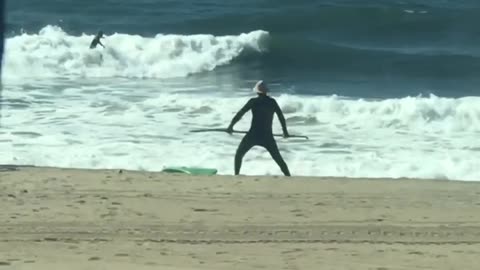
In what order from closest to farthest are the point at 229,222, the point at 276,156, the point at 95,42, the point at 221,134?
the point at 229,222
the point at 276,156
the point at 221,134
the point at 95,42

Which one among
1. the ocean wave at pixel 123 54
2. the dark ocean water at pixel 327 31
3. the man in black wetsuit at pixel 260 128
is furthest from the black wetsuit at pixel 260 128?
the ocean wave at pixel 123 54

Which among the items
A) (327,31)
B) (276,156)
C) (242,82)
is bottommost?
(242,82)

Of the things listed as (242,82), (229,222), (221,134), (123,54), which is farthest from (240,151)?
(123,54)

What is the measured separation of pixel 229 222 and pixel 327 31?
761 inches

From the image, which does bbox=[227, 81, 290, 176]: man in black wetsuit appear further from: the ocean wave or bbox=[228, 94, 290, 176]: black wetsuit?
the ocean wave

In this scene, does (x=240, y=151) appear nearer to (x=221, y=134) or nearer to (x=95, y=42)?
(x=221, y=134)

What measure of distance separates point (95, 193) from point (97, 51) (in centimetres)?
1415

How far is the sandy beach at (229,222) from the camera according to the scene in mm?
7781

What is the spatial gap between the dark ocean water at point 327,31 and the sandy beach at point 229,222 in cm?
1047

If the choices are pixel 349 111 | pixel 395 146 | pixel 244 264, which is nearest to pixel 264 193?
pixel 244 264

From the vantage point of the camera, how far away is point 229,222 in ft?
29.3

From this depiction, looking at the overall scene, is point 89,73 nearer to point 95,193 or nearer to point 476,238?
point 95,193

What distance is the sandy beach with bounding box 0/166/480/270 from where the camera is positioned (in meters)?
7.78

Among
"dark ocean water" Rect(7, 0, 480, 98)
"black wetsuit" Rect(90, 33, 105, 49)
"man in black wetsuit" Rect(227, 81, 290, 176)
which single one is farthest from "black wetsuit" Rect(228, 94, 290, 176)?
"black wetsuit" Rect(90, 33, 105, 49)
